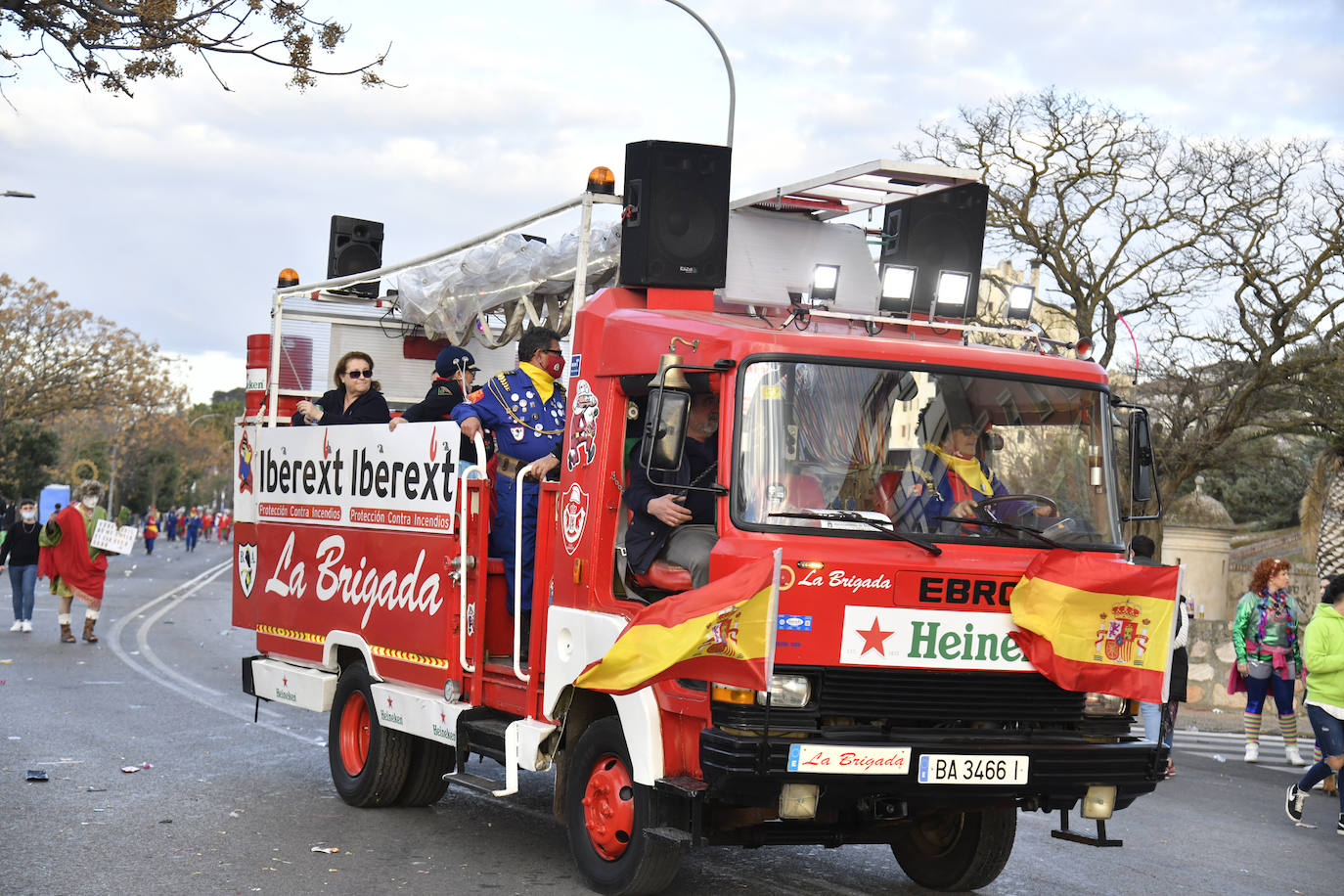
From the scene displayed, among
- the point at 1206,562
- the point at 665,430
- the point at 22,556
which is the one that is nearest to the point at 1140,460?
the point at 665,430

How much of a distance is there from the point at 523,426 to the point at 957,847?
2.93 m

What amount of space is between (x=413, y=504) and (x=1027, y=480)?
334cm

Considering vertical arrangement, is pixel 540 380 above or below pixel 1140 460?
above

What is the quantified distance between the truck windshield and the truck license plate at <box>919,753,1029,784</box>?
0.87m

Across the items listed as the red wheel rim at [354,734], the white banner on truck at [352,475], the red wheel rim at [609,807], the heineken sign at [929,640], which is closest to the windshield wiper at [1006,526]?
the heineken sign at [929,640]

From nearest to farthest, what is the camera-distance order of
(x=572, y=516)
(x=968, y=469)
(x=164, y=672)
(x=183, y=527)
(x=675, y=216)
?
(x=968, y=469), (x=572, y=516), (x=675, y=216), (x=164, y=672), (x=183, y=527)

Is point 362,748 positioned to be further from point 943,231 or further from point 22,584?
point 22,584

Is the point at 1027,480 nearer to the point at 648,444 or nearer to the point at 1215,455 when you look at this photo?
the point at 648,444

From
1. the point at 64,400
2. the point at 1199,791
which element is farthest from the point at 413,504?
the point at 64,400

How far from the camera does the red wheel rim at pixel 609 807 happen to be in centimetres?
641

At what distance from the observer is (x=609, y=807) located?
6.51 metres

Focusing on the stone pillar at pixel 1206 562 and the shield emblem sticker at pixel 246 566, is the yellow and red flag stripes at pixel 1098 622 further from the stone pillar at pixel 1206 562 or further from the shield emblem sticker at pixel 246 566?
the stone pillar at pixel 1206 562

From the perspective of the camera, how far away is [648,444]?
599cm

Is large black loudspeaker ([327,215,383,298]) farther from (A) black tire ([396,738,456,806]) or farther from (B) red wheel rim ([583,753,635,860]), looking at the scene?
(B) red wheel rim ([583,753,635,860])
